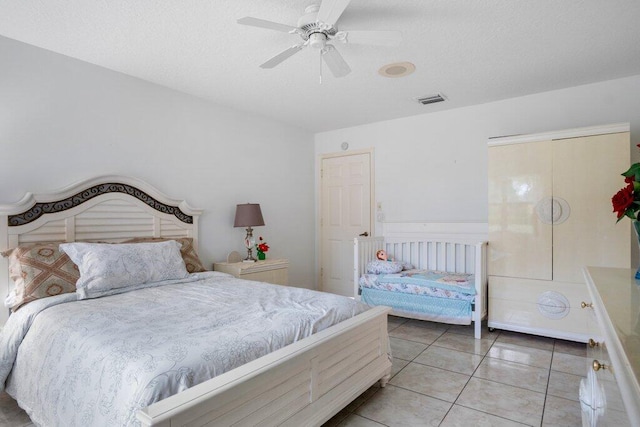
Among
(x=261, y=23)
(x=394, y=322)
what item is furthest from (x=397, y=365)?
(x=261, y=23)

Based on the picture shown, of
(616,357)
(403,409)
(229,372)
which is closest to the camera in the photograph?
(616,357)

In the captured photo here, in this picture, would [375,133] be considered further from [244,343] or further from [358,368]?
[244,343]

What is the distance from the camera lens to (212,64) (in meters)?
2.88

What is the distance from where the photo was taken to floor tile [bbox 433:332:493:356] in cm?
302

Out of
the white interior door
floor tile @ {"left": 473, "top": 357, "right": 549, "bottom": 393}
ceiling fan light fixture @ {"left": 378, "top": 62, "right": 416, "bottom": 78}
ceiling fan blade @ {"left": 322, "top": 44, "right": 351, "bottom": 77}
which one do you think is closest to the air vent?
ceiling fan light fixture @ {"left": 378, "top": 62, "right": 416, "bottom": 78}

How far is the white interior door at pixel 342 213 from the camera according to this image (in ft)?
15.8

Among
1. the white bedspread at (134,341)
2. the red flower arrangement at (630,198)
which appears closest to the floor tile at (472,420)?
the white bedspread at (134,341)

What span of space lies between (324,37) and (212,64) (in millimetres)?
1191

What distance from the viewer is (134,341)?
1.49m

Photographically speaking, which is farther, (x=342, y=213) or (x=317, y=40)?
(x=342, y=213)

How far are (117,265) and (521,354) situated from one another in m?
3.25

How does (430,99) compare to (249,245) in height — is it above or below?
above

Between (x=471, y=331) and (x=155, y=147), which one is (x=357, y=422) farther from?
(x=155, y=147)

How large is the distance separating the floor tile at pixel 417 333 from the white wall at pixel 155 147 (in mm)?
1752
